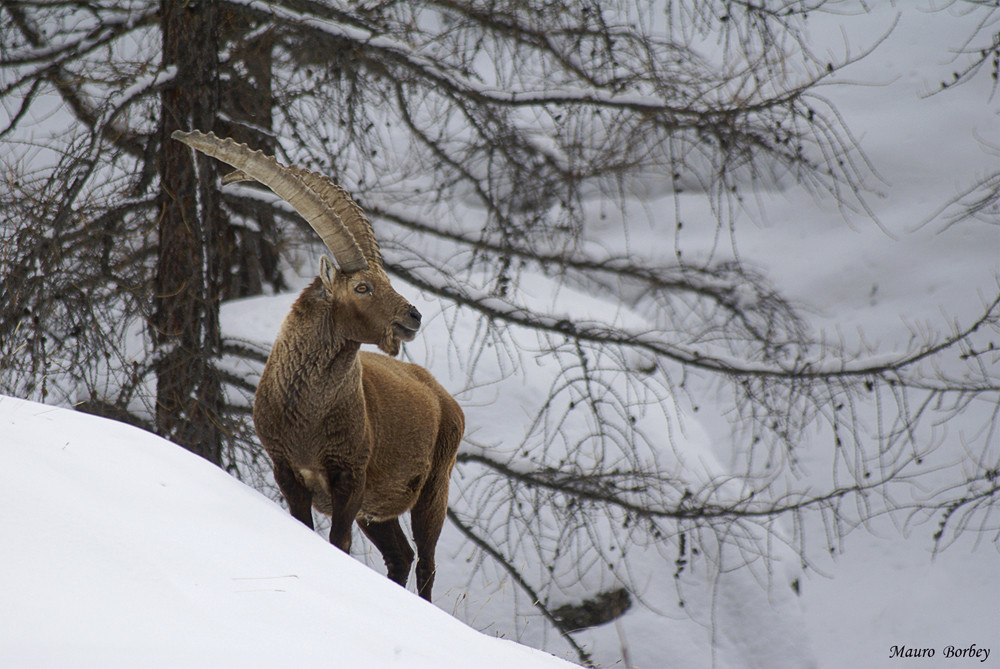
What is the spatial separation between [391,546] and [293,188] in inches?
73.9

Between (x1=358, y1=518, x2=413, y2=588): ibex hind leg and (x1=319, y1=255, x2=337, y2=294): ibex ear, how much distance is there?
1.33 meters

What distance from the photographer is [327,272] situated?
391 centimetres

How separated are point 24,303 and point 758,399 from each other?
13.4ft

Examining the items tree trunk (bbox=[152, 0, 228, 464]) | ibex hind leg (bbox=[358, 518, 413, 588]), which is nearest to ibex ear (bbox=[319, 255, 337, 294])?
ibex hind leg (bbox=[358, 518, 413, 588])

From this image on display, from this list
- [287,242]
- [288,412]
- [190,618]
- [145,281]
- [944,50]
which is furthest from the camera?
[944,50]

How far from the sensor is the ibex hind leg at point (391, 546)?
4.63m

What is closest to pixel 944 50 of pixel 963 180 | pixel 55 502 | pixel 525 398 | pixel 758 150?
pixel 963 180

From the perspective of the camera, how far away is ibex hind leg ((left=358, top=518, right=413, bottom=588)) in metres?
4.63

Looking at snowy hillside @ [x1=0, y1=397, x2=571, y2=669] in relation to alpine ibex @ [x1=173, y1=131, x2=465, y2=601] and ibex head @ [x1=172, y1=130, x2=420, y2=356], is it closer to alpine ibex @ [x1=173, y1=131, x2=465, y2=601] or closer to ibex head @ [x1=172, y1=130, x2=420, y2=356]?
alpine ibex @ [x1=173, y1=131, x2=465, y2=601]

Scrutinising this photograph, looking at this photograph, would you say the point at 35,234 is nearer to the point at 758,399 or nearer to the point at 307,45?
the point at 307,45

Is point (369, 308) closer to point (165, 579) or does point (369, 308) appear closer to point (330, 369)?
point (330, 369)

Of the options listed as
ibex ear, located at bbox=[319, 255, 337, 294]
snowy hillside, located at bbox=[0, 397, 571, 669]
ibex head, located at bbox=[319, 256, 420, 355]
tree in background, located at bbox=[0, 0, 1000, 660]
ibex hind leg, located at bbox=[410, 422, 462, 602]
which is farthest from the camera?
tree in background, located at bbox=[0, 0, 1000, 660]

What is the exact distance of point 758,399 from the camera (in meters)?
5.55

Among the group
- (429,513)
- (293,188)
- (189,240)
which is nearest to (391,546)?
(429,513)
